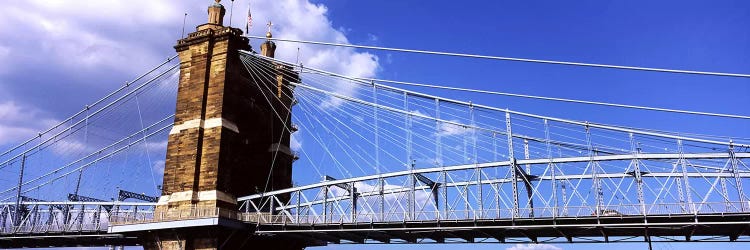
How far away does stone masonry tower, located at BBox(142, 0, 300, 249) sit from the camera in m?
49.1

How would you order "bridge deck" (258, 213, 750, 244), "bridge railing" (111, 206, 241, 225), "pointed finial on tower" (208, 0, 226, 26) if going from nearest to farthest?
1. "bridge deck" (258, 213, 750, 244)
2. "bridge railing" (111, 206, 241, 225)
3. "pointed finial on tower" (208, 0, 226, 26)

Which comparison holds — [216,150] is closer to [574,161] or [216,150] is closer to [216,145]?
[216,145]

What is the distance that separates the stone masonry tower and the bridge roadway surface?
59.9 inches

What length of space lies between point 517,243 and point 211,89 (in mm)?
29948

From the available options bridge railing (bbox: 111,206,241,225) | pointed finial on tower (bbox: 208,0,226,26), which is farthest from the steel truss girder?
pointed finial on tower (bbox: 208,0,226,26)

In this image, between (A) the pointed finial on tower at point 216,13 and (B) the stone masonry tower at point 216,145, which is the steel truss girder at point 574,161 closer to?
(B) the stone masonry tower at point 216,145

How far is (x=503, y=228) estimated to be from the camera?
41656mm

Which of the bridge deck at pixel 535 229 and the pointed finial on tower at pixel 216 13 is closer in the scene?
the bridge deck at pixel 535 229

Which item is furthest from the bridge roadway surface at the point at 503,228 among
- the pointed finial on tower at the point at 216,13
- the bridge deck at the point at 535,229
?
the pointed finial on tower at the point at 216,13

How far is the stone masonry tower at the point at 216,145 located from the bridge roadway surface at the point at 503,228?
1.52 m

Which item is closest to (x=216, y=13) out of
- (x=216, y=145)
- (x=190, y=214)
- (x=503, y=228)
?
(x=216, y=145)

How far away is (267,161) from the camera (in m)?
61.0

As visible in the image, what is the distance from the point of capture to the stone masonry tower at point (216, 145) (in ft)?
161

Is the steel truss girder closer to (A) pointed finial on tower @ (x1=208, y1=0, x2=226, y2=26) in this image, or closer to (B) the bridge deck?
(B) the bridge deck
